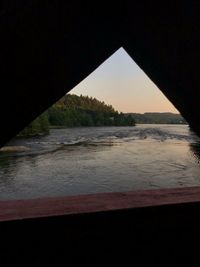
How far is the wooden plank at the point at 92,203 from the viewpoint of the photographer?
1629 millimetres

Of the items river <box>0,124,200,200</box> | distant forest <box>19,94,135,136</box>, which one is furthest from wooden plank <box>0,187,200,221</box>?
distant forest <box>19,94,135,136</box>

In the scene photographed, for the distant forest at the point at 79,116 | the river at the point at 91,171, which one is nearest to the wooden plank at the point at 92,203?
the river at the point at 91,171

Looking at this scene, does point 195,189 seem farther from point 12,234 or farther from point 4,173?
point 4,173

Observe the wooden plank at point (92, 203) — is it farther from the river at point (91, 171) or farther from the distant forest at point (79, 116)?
the distant forest at point (79, 116)

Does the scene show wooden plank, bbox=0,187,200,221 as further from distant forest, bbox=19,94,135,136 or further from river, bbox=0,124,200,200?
distant forest, bbox=19,94,135,136

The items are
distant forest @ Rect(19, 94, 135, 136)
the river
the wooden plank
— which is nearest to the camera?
the wooden plank

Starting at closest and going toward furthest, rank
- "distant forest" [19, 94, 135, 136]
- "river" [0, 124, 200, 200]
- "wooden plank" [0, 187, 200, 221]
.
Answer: "wooden plank" [0, 187, 200, 221] → "river" [0, 124, 200, 200] → "distant forest" [19, 94, 135, 136]

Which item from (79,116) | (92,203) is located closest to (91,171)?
(92,203)

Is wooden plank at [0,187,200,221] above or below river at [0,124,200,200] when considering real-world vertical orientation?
above

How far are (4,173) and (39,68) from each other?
3862 centimetres

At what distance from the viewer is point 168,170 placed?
126 ft

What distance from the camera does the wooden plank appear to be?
5.34ft

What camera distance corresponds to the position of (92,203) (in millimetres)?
1771

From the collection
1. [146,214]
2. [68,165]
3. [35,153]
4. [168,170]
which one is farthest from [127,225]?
[35,153]
